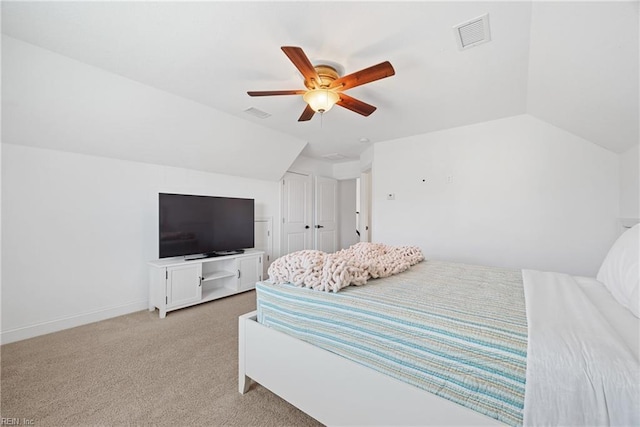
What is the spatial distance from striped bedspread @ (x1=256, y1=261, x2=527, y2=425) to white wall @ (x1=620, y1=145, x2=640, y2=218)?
1.81m

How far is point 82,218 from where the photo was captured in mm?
2705

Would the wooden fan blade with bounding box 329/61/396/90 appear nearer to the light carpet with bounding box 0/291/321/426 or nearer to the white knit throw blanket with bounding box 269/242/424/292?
the white knit throw blanket with bounding box 269/242/424/292

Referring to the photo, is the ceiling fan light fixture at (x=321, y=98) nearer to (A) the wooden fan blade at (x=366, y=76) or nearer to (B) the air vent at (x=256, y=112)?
(A) the wooden fan blade at (x=366, y=76)

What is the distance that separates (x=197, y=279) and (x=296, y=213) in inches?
89.5

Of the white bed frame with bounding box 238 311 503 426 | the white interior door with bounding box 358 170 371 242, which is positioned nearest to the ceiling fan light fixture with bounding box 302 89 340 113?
the white bed frame with bounding box 238 311 503 426

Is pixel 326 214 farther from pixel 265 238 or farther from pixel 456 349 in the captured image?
pixel 456 349

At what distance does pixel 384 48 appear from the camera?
6.11 ft

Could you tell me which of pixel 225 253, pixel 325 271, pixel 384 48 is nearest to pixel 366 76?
pixel 384 48

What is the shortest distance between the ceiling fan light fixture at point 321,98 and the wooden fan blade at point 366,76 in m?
0.08

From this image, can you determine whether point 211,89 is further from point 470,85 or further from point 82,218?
point 470,85

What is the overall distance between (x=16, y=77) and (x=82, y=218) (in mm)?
1307

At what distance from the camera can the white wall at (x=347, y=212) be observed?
6.04m

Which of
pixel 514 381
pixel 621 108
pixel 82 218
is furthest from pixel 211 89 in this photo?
pixel 621 108

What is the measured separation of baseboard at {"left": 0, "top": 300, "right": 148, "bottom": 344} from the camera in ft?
7.59
